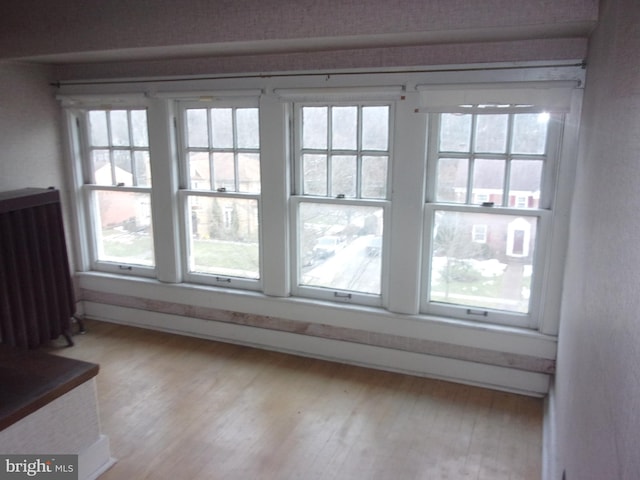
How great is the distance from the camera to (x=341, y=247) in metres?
3.75

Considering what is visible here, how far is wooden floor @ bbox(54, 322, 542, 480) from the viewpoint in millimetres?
2652

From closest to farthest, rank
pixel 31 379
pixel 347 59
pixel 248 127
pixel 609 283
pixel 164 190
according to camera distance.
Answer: pixel 609 283 → pixel 31 379 → pixel 347 59 → pixel 248 127 → pixel 164 190

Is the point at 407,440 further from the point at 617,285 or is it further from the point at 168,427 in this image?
the point at 617,285

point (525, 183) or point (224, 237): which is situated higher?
point (525, 183)

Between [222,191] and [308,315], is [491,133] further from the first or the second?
[222,191]

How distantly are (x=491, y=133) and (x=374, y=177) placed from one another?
82 cm

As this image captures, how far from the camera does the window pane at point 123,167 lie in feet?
14.1

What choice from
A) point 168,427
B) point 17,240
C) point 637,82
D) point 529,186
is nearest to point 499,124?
point 529,186

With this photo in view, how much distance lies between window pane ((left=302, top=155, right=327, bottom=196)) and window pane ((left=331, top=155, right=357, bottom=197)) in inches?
2.7

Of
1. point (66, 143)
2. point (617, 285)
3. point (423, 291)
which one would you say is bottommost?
point (423, 291)

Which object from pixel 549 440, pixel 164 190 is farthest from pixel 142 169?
pixel 549 440

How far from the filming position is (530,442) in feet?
9.32

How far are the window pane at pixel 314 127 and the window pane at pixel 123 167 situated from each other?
1.63 metres

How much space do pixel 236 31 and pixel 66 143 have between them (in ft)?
7.57
